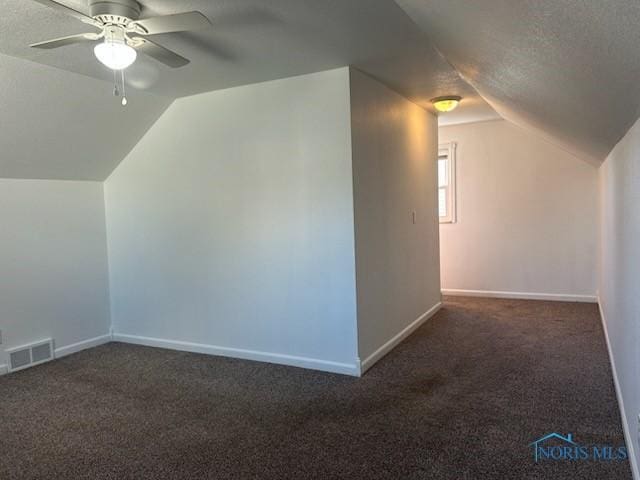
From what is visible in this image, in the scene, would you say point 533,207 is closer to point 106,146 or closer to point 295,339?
point 295,339

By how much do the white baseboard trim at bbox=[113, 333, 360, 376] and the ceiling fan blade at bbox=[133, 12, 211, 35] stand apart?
2538mm

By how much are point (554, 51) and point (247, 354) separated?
10.7ft

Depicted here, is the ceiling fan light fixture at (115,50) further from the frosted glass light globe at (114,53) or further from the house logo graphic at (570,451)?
the house logo graphic at (570,451)

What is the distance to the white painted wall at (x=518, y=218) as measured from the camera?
5645 millimetres

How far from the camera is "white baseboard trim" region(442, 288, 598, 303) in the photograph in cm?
567

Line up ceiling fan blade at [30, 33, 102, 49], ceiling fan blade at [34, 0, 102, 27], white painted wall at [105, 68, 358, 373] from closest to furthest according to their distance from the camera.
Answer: ceiling fan blade at [34, 0, 102, 27]
ceiling fan blade at [30, 33, 102, 49]
white painted wall at [105, 68, 358, 373]

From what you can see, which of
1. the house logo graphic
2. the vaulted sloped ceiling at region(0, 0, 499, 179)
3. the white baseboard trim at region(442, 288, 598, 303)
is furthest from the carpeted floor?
the vaulted sloped ceiling at region(0, 0, 499, 179)

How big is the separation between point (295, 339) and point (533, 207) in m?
3.81

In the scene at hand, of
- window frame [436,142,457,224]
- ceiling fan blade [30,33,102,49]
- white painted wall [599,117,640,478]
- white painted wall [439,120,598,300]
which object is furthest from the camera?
window frame [436,142,457,224]

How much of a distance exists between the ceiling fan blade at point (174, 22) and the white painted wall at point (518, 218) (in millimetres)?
4788

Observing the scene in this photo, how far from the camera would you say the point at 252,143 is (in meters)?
3.79

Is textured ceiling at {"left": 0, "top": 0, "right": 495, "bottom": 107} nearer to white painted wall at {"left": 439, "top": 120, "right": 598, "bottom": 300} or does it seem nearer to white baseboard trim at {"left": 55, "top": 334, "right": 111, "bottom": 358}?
white painted wall at {"left": 439, "top": 120, "right": 598, "bottom": 300}

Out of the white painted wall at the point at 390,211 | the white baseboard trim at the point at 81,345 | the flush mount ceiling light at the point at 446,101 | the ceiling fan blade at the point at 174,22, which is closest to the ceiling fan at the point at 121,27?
the ceiling fan blade at the point at 174,22

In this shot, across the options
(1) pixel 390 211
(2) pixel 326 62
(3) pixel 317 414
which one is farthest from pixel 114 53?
(1) pixel 390 211
